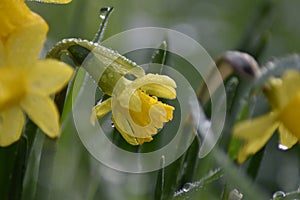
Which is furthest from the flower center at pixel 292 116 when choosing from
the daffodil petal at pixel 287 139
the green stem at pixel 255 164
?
the green stem at pixel 255 164

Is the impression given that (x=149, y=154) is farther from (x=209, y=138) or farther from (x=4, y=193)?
(x=4, y=193)

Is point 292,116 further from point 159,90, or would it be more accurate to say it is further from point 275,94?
point 159,90

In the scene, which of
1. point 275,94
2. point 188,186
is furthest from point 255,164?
point 275,94

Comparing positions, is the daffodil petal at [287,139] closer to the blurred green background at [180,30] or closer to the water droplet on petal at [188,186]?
the water droplet on petal at [188,186]

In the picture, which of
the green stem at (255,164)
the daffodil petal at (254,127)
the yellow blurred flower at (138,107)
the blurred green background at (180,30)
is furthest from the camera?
the blurred green background at (180,30)

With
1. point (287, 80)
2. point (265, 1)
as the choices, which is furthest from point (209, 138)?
point (265, 1)

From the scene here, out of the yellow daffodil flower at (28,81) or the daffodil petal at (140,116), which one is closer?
the yellow daffodil flower at (28,81)
